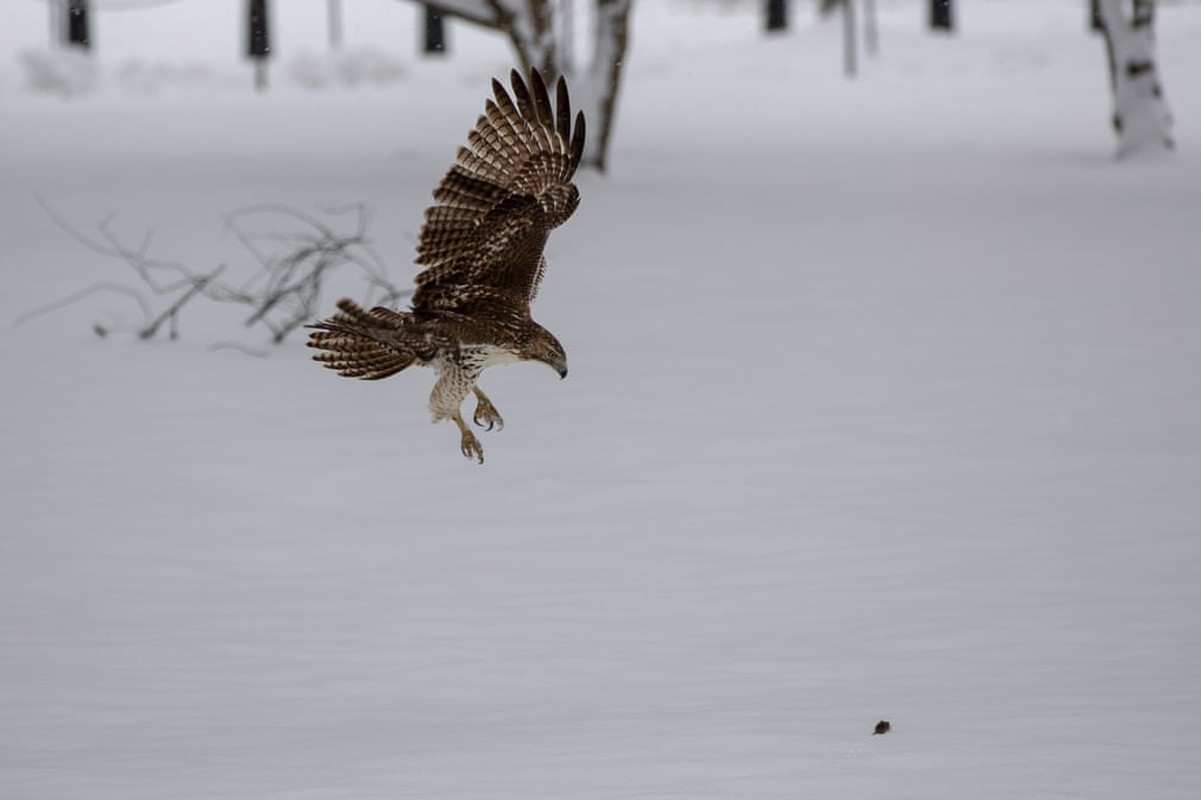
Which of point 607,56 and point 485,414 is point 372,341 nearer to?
point 485,414

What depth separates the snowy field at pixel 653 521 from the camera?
638cm

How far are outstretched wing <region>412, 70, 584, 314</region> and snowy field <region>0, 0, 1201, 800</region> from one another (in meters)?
2.12

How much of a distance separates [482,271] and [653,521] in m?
5.31

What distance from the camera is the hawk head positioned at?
388 centimetres

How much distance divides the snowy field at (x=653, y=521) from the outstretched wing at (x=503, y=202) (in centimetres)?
212

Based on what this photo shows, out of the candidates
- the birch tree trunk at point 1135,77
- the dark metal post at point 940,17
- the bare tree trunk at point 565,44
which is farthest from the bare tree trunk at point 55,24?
the birch tree trunk at point 1135,77

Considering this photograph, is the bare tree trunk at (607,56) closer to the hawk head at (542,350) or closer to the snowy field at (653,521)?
the snowy field at (653,521)

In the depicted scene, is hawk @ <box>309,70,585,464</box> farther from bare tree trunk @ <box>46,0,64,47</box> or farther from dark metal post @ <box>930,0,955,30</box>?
bare tree trunk @ <box>46,0,64,47</box>

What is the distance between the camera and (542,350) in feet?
12.7

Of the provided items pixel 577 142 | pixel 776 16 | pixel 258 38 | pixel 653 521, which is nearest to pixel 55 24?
pixel 258 38

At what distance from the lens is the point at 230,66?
37625 millimetres

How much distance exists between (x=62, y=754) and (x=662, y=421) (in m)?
5.27

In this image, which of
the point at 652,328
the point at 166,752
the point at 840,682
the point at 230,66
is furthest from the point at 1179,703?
the point at 230,66

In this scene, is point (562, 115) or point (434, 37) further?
point (434, 37)
